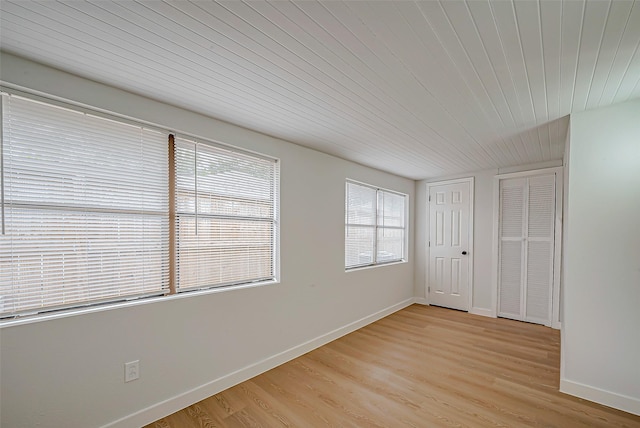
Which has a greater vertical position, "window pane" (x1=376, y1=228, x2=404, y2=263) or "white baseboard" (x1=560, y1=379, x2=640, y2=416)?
"window pane" (x1=376, y1=228, x2=404, y2=263)

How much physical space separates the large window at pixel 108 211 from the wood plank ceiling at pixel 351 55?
38 centimetres

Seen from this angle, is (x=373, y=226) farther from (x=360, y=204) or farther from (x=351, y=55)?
(x=351, y=55)

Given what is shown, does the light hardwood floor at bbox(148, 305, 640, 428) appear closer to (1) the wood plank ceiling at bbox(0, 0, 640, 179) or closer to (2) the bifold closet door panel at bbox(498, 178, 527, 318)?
(2) the bifold closet door panel at bbox(498, 178, 527, 318)

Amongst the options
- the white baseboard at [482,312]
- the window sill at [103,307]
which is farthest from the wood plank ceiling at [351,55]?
the white baseboard at [482,312]

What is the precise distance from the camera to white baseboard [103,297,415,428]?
198 cm

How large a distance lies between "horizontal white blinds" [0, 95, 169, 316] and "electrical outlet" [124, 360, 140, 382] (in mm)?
457

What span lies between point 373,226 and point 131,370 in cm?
334

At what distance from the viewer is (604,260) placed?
2.22m

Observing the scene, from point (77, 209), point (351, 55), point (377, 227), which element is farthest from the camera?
point (377, 227)

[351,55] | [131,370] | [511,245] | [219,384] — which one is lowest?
[219,384]

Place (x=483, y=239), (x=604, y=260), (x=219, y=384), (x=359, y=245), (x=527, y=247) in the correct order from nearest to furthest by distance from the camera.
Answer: (x=604, y=260), (x=219, y=384), (x=359, y=245), (x=527, y=247), (x=483, y=239)

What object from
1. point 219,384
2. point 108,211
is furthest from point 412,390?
point 108,211

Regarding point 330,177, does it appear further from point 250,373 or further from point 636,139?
point 636,139

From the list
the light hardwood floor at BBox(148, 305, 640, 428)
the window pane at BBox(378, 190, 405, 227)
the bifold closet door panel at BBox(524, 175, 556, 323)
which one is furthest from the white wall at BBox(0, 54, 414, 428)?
the bifold closet door panel at BBox(524, 175, 556, 323)
